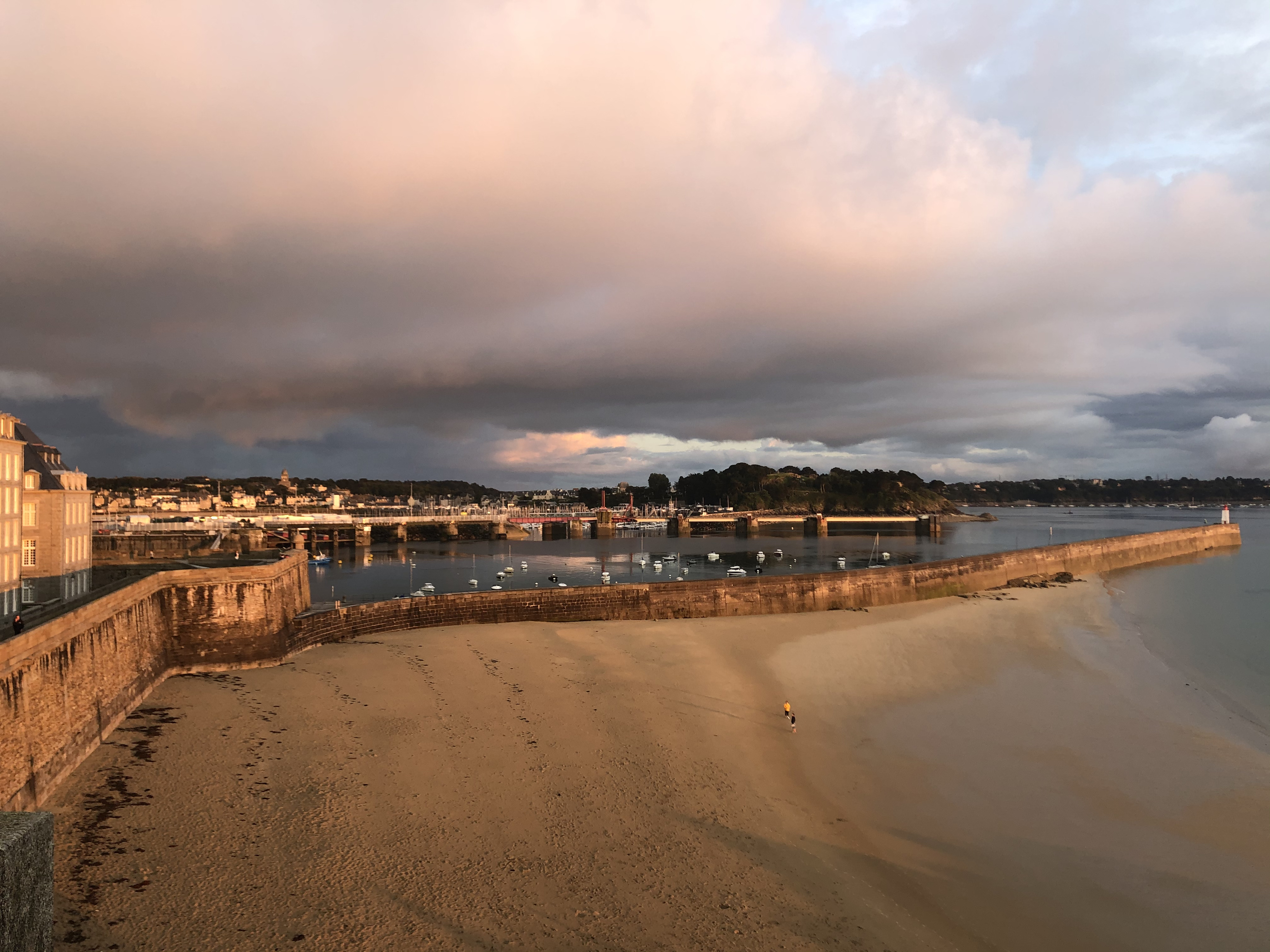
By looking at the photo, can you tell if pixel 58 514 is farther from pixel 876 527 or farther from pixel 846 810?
pixel 876 527

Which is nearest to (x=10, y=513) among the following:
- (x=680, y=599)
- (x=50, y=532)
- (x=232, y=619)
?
(x=50, y=532)

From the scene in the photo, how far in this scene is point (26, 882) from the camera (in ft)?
11.8

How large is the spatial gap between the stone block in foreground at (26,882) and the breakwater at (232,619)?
40.9 ft

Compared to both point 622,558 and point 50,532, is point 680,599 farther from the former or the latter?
point 622,558

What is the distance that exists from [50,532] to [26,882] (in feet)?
92.2

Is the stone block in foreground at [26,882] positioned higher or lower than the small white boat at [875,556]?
higher

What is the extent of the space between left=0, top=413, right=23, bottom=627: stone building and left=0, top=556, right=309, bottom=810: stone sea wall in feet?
10.7

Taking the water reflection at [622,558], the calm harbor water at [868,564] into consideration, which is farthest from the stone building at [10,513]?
the water reflection at [622,558]

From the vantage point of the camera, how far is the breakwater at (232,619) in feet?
46.8

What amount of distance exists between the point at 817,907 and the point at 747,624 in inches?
1052

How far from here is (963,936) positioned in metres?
11.2

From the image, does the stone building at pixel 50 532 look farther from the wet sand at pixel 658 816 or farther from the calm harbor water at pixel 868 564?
the calm harbor water at pixel 868 564

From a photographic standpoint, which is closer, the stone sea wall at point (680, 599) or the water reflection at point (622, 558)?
the stone sea wall at point (680, 599)

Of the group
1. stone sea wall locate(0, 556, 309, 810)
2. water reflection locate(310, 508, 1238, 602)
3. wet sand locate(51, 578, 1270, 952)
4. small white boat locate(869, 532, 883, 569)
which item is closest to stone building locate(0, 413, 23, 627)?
stone sea wall locate(0, 556, 309, 810)
